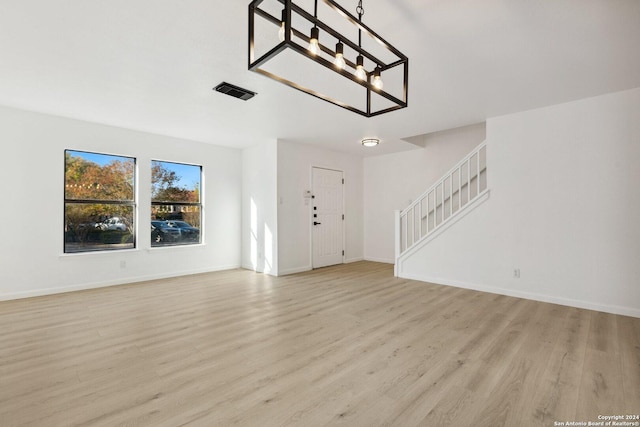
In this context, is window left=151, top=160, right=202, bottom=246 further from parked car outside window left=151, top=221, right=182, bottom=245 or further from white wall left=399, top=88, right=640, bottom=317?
white wall left=399, top=88, right=640, bottom=317

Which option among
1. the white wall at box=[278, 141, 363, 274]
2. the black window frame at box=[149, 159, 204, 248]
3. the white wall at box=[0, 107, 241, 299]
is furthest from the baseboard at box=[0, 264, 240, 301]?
the white wall at box=[278, 141, 363, 274]

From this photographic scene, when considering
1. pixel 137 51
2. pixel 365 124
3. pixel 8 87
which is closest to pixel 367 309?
pixel 365 124

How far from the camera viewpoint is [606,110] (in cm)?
360

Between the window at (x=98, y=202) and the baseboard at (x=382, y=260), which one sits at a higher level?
the window at (x=98, y=202)

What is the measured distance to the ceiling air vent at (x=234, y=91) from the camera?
131 inches

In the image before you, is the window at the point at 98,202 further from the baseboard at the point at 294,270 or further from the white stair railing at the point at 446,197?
the white stair railing at the point at 446,197

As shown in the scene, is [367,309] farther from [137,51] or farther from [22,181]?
[22,181]

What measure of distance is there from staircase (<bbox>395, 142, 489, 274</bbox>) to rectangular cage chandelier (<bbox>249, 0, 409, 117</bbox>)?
191 cm

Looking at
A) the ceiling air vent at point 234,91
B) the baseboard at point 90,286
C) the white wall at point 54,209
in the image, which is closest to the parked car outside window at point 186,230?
the white wall at point 54,209

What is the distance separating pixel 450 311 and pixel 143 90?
4.40 meters

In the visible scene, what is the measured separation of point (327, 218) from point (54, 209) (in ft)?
15.2

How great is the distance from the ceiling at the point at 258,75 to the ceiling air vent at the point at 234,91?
0.11 meters

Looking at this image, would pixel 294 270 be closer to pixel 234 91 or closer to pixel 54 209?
pixel 234 91

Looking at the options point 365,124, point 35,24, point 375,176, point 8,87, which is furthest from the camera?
point 375,176
